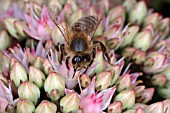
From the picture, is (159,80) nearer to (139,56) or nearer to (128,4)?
(139,56)

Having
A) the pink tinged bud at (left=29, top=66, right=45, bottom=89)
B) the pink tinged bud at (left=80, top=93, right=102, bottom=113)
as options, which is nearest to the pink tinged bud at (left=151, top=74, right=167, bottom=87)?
the pink tinged bud at (left=80, top=93, right=102, bottom=113)

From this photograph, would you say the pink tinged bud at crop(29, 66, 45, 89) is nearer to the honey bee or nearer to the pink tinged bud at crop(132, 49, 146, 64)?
the honey bee

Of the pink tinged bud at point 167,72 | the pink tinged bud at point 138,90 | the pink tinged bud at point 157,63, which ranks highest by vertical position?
the pink tinged bud at point 157,63

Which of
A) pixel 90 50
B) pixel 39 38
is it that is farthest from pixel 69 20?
pixel 90 50

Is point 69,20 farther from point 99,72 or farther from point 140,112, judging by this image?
point 140,112

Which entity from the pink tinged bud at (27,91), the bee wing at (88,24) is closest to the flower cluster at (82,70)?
the pink tinged bud at (27,91)

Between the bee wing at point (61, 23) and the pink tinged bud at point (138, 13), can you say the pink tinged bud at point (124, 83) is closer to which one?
the bee wing at point (61, 23)
